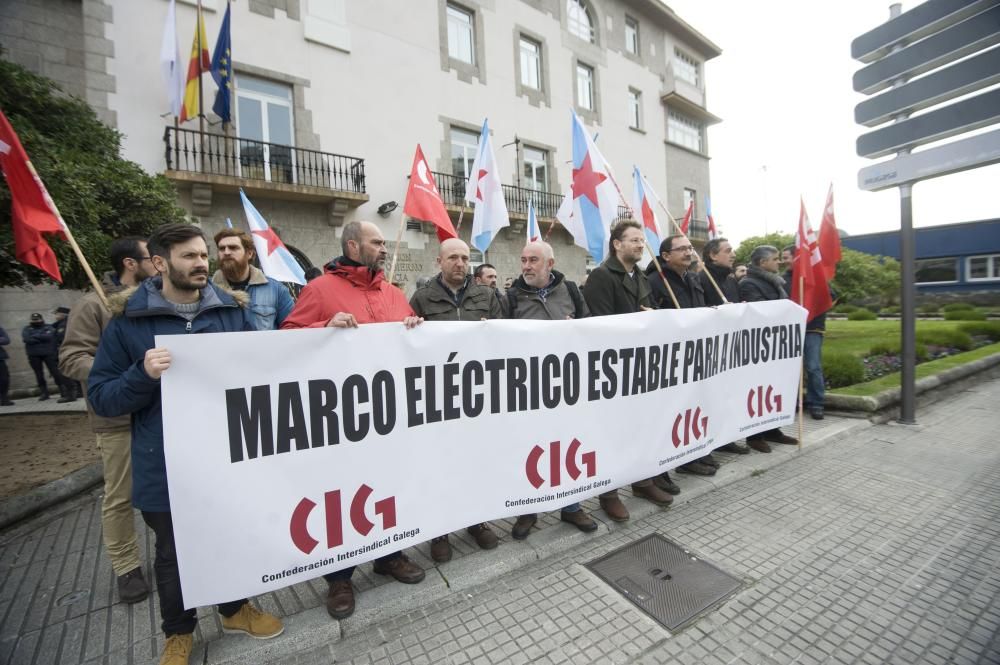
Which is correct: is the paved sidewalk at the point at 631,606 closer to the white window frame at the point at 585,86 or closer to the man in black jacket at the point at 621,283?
the man in black jacket at the point at 621,283

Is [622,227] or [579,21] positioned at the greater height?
[579,21]

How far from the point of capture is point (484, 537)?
3.12 meters

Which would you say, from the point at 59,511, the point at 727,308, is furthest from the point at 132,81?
the point at 727,308

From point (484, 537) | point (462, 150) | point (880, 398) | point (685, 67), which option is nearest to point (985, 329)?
point (880, 398)

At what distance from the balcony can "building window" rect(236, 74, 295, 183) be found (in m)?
0.02

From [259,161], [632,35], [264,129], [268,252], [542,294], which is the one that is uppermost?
[632,35]

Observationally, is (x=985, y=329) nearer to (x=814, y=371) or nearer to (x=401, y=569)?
(x=814, y=371)

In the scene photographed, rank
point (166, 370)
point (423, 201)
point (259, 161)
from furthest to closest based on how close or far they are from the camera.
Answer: point (259, 161), point (423, 201), point (166, 370)

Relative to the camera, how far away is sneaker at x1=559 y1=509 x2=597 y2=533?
10.8 feet

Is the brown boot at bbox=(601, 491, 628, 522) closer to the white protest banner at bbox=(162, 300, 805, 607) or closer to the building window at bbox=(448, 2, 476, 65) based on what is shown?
the white protest banner at bbox=(162, 300, 805, 607)

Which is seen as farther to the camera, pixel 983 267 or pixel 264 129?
pixel 983 267

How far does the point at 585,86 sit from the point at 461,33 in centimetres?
602

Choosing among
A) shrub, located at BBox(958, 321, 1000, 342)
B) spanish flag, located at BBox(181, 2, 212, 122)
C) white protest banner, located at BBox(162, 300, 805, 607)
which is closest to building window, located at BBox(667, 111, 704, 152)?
shrub, located at BBox(958, 321, 1000, 342)

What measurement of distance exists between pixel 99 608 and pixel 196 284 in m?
2.06
